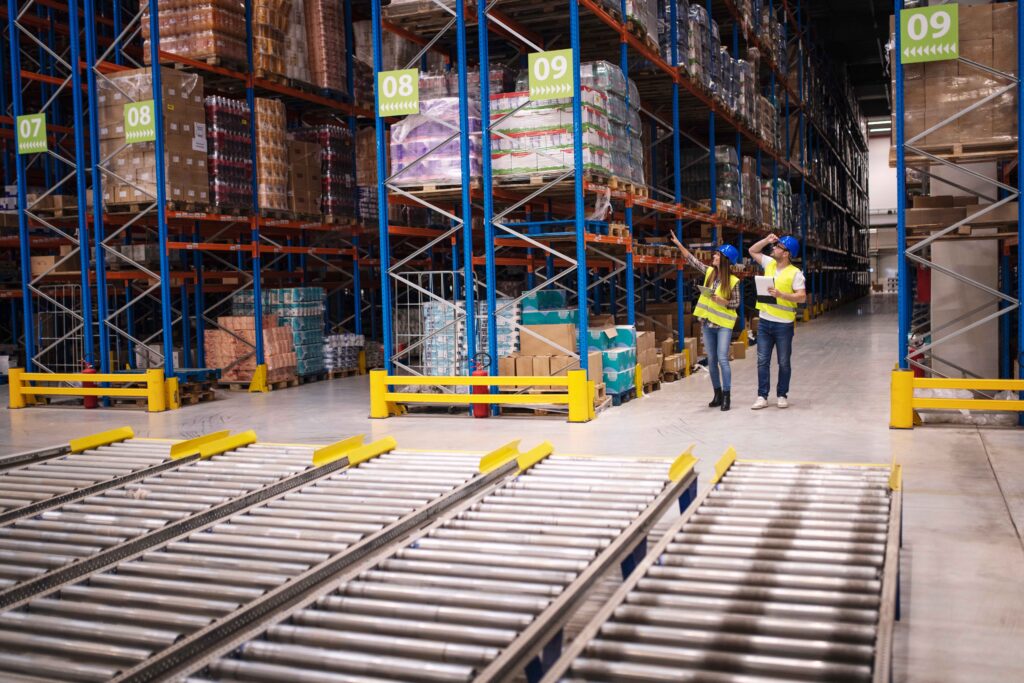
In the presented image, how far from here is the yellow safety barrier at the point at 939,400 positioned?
757 centimetres

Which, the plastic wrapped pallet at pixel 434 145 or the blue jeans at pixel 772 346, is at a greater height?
the plastic wrapped pallet at pixel 434 145

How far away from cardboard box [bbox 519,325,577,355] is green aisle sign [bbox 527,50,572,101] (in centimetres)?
219

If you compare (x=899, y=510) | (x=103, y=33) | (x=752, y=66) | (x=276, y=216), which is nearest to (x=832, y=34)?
(x=752, y=66)

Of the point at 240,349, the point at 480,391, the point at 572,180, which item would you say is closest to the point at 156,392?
the point at 240,349

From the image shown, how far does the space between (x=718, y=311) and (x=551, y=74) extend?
2.76 meters

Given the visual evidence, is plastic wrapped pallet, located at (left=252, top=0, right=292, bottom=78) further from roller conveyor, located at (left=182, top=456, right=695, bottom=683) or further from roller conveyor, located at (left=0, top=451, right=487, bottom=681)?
roller conveyor, located at (left=182, top=456, right=695, bottom=683)

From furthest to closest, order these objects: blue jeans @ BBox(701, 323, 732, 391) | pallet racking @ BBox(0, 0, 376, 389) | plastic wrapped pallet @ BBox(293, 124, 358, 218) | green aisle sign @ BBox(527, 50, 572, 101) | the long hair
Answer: plastic wrapped pallet @ BBox(293, 124, 358, 218) < pallet racking @ BBox(0, 0, 376, 389) < blue jeans @ BBox(701, 323, 732, 391) < the long hair < green aisle sign @ BBox(527, 50, 572, 101)

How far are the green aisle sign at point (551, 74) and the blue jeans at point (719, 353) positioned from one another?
2.70 meters

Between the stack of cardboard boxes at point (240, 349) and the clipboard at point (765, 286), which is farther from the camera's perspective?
the stack of cardboard boxes at point (240, 349)

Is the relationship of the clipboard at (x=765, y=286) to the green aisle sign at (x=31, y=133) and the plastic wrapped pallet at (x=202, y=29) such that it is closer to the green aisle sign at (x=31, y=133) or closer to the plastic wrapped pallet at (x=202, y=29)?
the plastic wrapped pallet at (x=202, y=29)

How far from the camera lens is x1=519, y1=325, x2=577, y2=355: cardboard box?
30.6 feet

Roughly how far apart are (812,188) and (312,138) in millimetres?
16806

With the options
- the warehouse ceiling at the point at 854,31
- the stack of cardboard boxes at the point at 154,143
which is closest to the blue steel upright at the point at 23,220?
the stack of cardboard boxes at the point at 154,143

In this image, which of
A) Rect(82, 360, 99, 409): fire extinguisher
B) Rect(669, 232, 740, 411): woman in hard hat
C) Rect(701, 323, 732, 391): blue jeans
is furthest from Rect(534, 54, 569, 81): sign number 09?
Rect(82, 360, 99, 409): fire extinguisher
